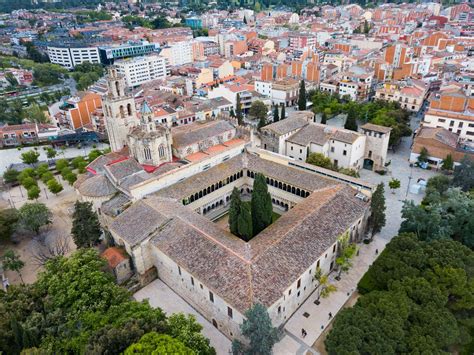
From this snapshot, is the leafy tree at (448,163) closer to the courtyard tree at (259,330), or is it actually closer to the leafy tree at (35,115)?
the courtyard tree at (259,330)

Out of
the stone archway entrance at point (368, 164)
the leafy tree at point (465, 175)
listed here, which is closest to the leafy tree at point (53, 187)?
the stone archway entrance at point (368, 164)

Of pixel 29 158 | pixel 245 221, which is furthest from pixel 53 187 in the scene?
pixel 245 221

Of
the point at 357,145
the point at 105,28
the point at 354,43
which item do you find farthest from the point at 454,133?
the point at 105,28

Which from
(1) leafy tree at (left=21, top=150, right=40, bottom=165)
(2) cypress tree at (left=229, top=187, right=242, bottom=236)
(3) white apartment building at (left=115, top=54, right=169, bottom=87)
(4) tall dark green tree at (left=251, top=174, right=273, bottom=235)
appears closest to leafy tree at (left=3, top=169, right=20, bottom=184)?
(1) leafy tree at (left=21, top=150, right=40, bottom=165)

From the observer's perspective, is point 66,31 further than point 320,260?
Yes

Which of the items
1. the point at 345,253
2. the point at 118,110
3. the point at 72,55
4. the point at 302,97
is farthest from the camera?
the point at 72,55

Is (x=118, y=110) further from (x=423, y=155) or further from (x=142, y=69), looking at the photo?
(x=142, y=69)

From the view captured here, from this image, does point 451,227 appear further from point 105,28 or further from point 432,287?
point 105,28
